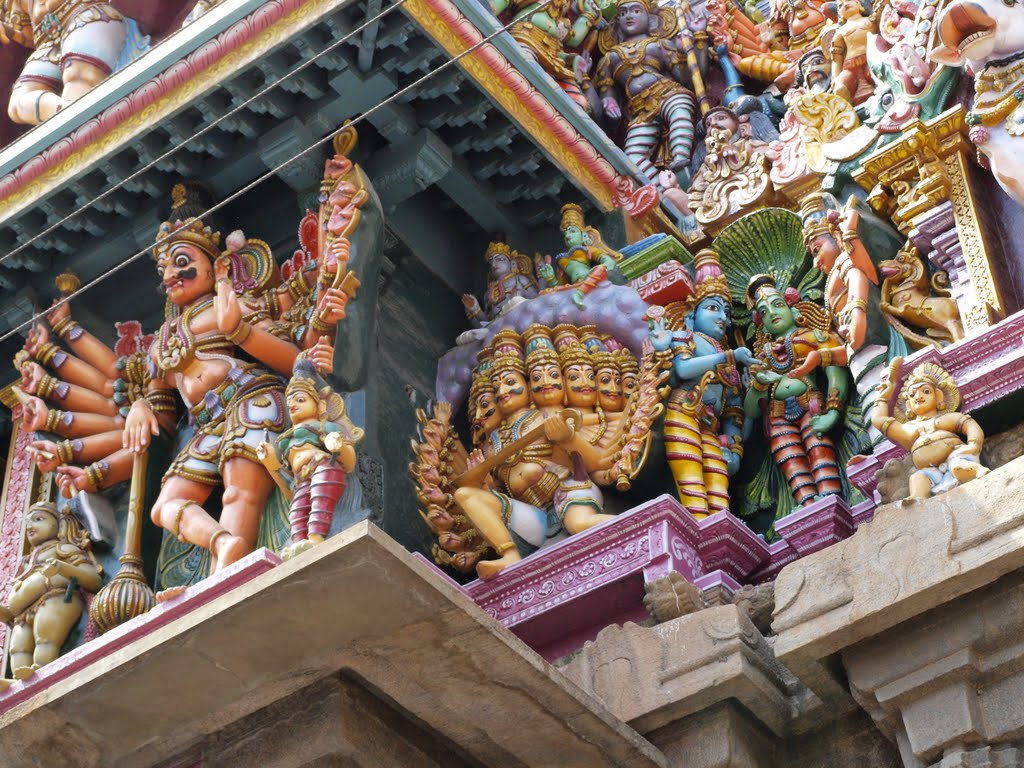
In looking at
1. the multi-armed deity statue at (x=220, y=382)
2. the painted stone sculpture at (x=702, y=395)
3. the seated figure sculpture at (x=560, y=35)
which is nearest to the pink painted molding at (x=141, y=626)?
the multi-armed deity statue at (x=220, y=382)

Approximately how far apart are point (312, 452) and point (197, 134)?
6.74 ft

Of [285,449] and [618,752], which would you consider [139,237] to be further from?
[618,752]

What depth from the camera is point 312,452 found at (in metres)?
9.74

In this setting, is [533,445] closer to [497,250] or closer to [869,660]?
[497,250]

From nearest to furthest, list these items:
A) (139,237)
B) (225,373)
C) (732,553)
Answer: (732,553) < (225,373) < (139,237)

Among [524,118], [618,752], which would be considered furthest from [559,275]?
[618,752]

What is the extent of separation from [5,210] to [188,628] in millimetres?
4253

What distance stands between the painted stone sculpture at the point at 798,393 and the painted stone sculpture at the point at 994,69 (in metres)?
1.24

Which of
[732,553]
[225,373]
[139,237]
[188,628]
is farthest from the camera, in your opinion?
[139,237]

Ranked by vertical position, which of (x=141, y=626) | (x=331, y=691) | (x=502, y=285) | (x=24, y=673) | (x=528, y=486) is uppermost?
(x=502, y=285)

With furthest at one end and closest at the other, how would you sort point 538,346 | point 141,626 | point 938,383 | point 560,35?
1. point 560,35
2. point 538,346
3. point 141,626
4. point 938,383

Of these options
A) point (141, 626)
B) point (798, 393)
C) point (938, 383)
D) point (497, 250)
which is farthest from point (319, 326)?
point (938, 383)

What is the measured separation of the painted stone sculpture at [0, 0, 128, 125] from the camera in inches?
484

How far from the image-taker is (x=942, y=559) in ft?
26.8
